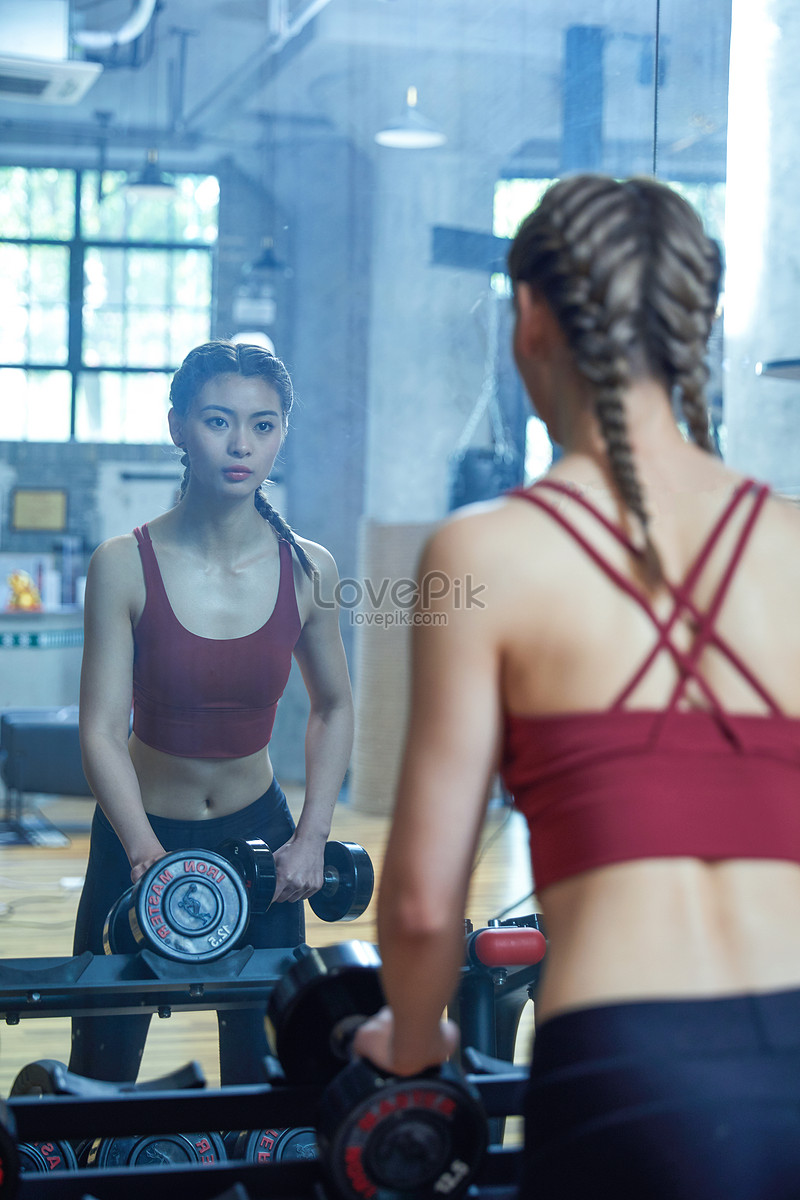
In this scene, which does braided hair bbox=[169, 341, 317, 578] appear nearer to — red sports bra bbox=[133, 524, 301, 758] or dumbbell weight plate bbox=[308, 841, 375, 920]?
red sports bra bbox=[133, 524, 301, 758]

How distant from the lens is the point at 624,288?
32.1 inches

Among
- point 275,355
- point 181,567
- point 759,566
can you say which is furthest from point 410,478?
point 759,566

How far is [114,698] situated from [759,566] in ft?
4.78

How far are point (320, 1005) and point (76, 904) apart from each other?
3.62ft

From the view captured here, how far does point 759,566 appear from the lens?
823 mm

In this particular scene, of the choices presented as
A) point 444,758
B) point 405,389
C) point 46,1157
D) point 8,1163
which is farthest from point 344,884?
point 444,758

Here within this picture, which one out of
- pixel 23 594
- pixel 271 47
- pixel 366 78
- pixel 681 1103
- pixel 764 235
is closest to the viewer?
pixel 681 1103

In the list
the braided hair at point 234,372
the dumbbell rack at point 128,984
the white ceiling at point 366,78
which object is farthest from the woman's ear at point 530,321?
the white ceiling at point 366,78

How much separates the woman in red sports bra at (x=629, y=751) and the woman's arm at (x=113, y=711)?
1.30 meters

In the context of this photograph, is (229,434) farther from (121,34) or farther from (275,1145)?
(275,1145)

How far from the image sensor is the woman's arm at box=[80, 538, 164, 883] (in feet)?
6.73

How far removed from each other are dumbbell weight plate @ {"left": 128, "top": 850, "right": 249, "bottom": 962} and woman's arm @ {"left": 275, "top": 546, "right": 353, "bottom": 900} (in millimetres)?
313

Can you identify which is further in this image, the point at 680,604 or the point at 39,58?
the point at 39,58

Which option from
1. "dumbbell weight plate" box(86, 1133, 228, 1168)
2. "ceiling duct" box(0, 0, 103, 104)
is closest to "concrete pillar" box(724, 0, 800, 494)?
"ceiling duct" box(0, 0, 103, 104)
